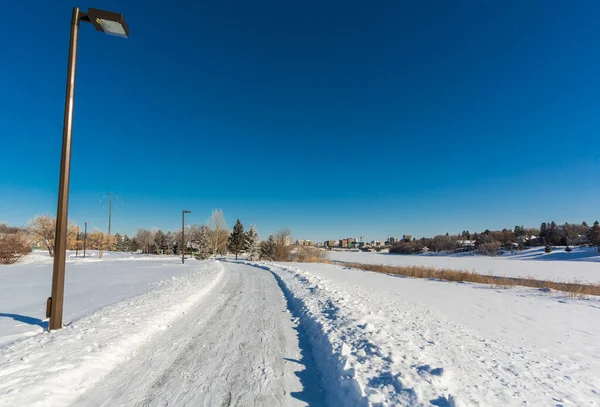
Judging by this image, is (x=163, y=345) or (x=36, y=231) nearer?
(x=163, y=345)

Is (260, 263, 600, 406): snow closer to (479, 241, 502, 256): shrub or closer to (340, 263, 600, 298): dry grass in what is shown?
(340, 263, 600, 298): dry grass

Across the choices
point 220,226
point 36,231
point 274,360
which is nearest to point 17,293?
point 274,360

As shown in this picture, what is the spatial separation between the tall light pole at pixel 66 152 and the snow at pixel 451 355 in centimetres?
476

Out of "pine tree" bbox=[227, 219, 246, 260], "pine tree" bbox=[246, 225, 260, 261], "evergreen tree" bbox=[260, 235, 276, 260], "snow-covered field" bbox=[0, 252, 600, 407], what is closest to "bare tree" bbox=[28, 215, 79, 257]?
"pine tree" bbox=[246, 225, 260, 261]

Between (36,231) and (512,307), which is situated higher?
(36,231)

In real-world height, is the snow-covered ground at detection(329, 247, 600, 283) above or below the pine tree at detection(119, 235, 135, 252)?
below

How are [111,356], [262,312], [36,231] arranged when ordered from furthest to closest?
[36,231]
[262,312]
[111,356]

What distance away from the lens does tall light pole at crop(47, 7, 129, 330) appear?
4.87 metres

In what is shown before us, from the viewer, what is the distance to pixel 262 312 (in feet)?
24.2

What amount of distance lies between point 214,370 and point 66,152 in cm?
472

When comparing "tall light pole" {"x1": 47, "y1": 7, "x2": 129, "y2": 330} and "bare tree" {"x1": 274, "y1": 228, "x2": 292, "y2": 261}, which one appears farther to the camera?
"bare tree" {"x1": 274, "y1": 228, "x2": 292, "y2": 261}

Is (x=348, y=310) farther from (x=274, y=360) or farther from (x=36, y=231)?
(x=36, y=231)

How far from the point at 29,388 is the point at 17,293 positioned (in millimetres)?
9832

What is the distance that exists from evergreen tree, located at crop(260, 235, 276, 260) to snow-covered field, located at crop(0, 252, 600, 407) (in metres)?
37.8
